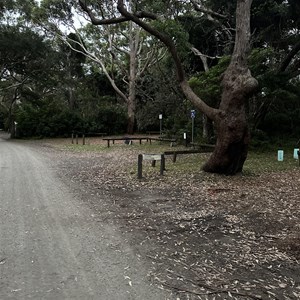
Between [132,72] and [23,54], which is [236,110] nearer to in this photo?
[132,72]

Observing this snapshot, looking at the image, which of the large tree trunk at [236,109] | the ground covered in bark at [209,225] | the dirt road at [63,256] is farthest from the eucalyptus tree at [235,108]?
the dirt road at [63,256]

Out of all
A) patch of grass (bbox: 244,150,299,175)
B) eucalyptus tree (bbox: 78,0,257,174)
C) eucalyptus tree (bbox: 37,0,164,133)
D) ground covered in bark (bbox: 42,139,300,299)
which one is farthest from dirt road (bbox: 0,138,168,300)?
eucalyptus tree (bbox: 37,0,164,133)

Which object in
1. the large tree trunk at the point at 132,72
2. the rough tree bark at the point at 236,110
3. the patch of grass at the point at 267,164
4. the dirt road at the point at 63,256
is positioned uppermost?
the large tree trunk at the point at 132,72

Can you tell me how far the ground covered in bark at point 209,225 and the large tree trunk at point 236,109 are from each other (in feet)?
1.72

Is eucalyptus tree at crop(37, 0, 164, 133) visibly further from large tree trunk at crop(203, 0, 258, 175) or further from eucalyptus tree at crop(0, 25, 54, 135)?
large tree trunk at crop(203, 0, 258, 175)

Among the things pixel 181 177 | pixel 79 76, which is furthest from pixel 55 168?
pixel 79 76

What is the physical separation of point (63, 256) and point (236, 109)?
629cm

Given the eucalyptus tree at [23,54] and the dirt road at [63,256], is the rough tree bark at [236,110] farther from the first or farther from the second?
the eucalyptus tree at [23,54]

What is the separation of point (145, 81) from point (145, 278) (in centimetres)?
3067

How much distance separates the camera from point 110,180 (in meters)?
9.23

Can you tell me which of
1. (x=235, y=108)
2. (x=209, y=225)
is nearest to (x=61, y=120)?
(x=235, y=108)

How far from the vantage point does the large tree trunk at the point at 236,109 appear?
8.91m

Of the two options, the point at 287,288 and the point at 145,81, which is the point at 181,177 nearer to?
the point at 287,288

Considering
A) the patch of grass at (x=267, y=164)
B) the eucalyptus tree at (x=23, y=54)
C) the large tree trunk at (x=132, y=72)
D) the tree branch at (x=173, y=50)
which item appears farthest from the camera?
the large tree trunk at (x=132, y=72)
